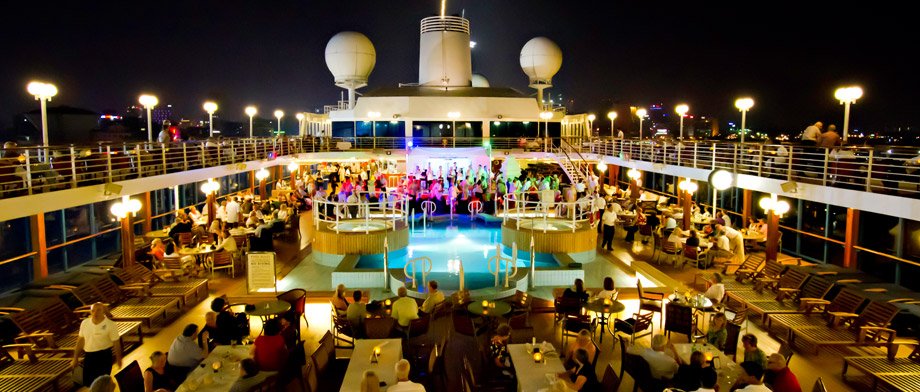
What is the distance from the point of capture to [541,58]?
3497cm

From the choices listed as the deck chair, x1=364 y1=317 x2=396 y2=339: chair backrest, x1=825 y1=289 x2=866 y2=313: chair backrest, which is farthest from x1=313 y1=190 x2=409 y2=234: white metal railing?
x1=825 y1=289 x2=866 y2=313: chair backrest

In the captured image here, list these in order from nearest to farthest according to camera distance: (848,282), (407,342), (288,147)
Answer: (407,342), (848,282), (288,147)

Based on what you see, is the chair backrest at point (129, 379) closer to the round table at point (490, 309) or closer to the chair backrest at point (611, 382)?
the round table at point (490, 309)

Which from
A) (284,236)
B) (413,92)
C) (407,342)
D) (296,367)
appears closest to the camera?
(296,367)

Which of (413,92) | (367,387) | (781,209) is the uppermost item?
(413,92)

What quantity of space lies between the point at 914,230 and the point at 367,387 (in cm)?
1380

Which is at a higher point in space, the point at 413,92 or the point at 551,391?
the point at 413,92

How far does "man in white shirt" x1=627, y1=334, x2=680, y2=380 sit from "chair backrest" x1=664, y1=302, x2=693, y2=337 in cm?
201

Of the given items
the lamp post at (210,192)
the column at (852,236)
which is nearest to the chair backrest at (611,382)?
the column at (852,236)

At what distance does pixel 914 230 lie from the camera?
44.3 ft

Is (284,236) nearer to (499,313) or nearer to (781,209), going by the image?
(499,313)

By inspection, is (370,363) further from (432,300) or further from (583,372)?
(432,300)

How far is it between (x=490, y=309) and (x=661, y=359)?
2960 millimetres

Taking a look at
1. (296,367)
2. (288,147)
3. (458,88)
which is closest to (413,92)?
(458,88)
